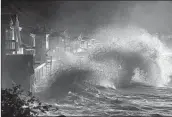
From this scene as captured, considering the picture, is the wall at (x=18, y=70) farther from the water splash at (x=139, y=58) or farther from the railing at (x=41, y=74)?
the water splash at (x=139, y=58)

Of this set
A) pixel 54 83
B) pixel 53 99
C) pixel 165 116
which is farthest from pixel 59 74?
pixel 165 116

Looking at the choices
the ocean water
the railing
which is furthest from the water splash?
the railing

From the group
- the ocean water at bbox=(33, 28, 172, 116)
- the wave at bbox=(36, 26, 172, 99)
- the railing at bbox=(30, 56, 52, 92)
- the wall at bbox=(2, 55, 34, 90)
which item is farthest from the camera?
the wave at bbox=(36, 26, 172, 99)

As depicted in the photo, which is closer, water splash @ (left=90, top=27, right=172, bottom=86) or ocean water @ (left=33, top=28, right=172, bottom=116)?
ocean water @ (left=33, top=28, right=172, bottom=116)

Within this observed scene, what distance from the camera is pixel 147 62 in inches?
1951

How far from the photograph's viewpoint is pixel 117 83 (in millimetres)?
40531

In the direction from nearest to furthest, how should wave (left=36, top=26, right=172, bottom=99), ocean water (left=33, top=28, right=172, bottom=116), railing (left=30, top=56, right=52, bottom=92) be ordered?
ocean water (left=33, top=28, right=172, bottom=116)
railing (left=30, top=56, right=52, bottom=92)
wave (left=36, top=26, right=172, bottom=99)

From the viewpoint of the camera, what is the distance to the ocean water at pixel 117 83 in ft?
72.5

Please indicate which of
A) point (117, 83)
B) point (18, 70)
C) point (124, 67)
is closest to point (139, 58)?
point (124, 67)

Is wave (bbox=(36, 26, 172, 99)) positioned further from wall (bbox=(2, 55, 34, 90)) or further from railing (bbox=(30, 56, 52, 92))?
wall (bbox=(2, 55, 34, 90))

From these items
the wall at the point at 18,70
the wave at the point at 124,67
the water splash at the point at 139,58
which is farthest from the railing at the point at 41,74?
the water splash at the point at 139,58

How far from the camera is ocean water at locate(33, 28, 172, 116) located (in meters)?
22.1

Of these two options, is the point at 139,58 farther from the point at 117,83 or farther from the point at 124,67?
the point at 117,83

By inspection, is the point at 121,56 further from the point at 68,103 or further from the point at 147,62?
the point at 68,103
